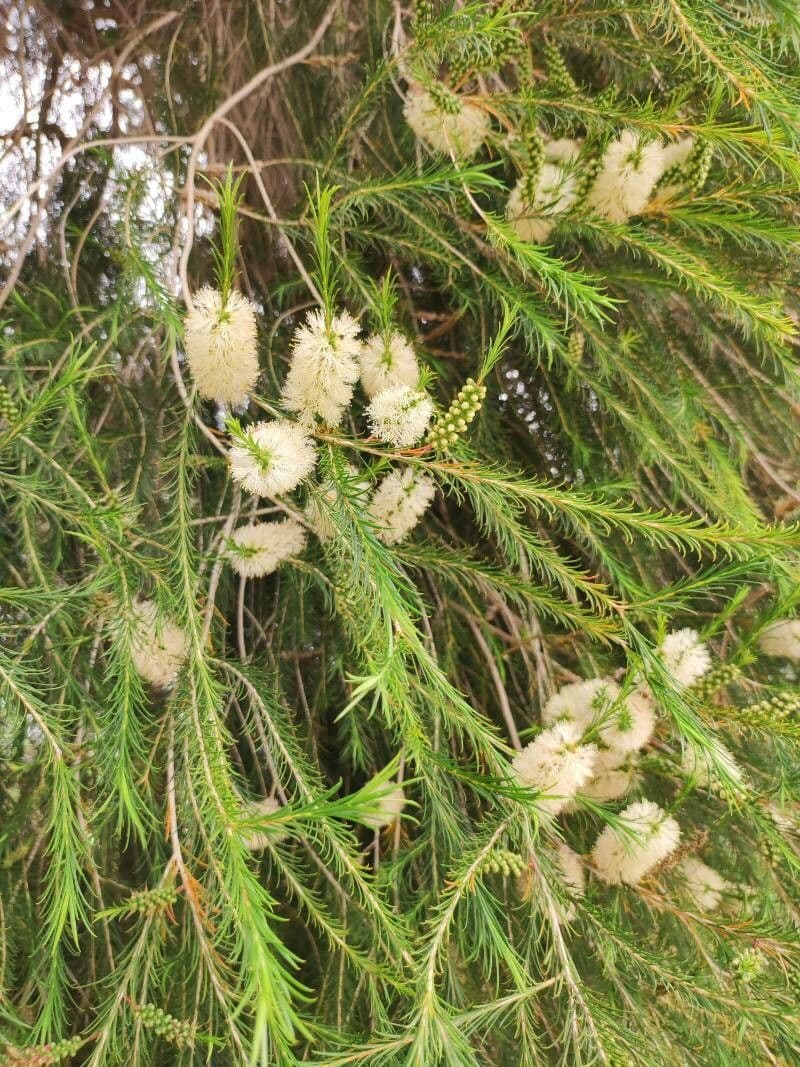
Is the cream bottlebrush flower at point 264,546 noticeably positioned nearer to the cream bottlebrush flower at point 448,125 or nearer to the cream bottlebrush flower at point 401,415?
the cream bottlebrush flower at point 401,415

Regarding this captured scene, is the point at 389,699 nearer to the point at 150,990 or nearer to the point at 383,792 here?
the point at 383,792

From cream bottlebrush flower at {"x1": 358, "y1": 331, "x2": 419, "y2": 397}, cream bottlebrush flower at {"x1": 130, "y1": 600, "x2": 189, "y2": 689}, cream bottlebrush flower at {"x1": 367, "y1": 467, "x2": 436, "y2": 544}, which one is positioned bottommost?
cream bottlebrush flower at {"x1": 130, "y1": 600, "x2": 189, "y2": 689}

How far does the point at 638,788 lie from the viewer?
71 centimetres

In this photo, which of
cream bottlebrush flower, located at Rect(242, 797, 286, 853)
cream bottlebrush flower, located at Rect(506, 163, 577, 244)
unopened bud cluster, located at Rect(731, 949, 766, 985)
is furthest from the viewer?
cream bottlebrush flower, located at Rect(506, 163, 577, 244)

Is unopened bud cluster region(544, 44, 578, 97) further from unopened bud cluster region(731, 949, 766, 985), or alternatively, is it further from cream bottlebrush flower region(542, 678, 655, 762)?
unopened bud cluster region(731, 949, 766, 985)

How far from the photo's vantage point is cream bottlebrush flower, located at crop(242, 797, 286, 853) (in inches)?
18.6

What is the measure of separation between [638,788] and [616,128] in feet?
1.87

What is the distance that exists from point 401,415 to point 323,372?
0.06 metres

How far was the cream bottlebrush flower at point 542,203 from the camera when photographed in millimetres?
674

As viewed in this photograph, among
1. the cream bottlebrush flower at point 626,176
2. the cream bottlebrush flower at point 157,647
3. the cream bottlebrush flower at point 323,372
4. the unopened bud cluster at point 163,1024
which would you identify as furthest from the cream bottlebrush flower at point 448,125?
the unopened bud cluster at point 163,1024

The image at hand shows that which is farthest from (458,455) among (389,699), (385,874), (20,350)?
(20,350)

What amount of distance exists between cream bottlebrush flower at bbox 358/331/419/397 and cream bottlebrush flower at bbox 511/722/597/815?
0.30m

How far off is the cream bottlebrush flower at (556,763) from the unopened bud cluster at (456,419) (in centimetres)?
25

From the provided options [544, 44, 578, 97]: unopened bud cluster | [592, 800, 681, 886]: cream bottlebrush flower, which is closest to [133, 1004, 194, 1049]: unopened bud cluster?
[592, 800, 681, 886]: cream bottlebrush flower
